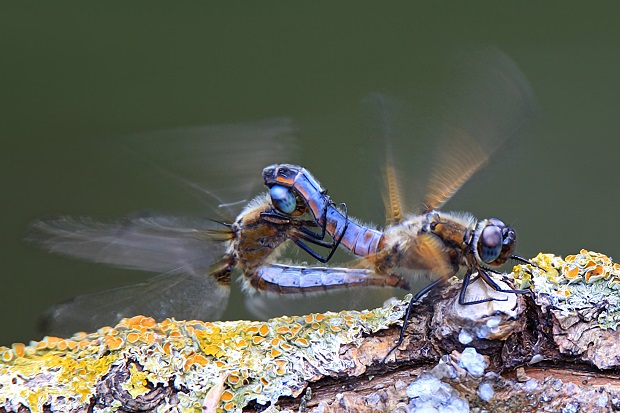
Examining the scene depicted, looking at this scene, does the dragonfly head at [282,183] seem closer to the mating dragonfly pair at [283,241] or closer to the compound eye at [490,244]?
the mating dragonfly pair at [283,241]

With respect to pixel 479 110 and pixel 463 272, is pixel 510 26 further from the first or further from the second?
pixel 463 272

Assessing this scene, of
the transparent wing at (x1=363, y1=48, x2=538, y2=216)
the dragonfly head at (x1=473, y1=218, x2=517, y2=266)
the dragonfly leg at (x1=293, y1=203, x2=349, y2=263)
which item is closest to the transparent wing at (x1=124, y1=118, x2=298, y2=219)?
the dragonfly leg at (x1=293, y1=203, x2=349, y2=263)

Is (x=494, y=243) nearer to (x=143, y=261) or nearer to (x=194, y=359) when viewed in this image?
(x=194, y=359)

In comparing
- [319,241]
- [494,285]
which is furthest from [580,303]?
[319,241]

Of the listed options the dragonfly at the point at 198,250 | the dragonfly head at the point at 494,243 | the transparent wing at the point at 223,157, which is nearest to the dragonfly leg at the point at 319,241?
the dragonfly at the point at 198,250

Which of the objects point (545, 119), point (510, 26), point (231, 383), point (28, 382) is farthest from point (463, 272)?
point (510, 26)

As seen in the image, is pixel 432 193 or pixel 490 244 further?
pixel 432 193

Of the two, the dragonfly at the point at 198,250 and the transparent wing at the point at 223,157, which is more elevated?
the transparent wing at the point at 223,157
